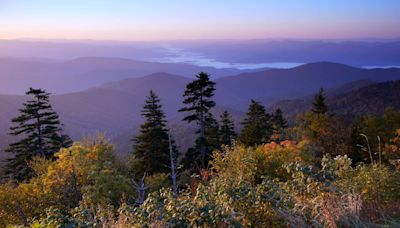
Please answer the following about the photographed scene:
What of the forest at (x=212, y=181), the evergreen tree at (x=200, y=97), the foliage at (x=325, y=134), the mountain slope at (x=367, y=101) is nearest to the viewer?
the forest at (x=212, y=181)

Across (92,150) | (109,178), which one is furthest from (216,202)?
(92,150)

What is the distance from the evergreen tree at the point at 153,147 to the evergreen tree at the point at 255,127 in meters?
8.63

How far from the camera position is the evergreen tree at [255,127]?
120ft

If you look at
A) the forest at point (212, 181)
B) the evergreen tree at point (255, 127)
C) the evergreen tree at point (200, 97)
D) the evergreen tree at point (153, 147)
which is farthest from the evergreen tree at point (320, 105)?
the evergreen tree at point (153, 147)

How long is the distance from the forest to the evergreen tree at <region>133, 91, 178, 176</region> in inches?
4.2

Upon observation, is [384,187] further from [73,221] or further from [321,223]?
[73,221]

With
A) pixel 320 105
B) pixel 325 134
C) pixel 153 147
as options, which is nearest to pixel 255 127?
pixel 325 134

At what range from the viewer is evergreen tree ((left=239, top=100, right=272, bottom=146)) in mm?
36531

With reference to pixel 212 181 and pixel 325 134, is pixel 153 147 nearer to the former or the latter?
pixel 325 134

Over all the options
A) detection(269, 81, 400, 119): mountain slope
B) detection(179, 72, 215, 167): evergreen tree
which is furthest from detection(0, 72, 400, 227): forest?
detection(269, 81, 400, 119): mountain slope

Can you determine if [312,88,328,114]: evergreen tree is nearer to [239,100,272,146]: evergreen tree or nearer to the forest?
the forest

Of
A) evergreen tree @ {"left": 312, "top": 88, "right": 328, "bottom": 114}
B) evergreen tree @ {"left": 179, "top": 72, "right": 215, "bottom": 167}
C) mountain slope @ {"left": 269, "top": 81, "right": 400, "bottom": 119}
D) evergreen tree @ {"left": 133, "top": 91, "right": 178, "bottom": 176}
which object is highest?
evergreen tree @ {"left": 179, "top": 72, "right": 215, "bottom": 167}

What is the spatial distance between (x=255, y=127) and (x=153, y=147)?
11.0 meters

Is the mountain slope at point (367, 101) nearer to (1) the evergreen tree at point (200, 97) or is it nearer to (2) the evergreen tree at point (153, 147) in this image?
(1) the evergreen tree at point (200, 97)
